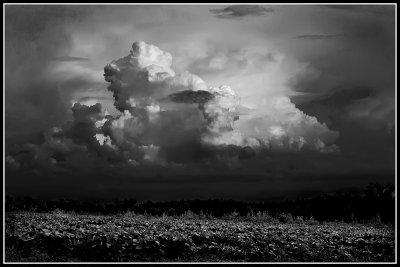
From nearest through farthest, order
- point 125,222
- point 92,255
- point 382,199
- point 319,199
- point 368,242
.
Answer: point 92,255, point 368,242, point 125,222, point 382,199, point 319,199

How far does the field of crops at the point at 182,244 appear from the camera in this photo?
1777 cm

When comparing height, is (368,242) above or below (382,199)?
below

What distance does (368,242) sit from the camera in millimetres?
19828

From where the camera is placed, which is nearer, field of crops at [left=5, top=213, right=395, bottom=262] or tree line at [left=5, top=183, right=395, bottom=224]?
field of crops at [left=5, top=213, right=395, bottom=262]

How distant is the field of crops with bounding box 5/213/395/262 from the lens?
58.3 ft

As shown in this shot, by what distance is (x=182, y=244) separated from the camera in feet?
60.0

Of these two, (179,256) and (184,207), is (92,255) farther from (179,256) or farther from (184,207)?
(184,207)

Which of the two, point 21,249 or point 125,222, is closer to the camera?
point 21,249

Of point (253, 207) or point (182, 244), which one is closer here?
point (182, 244)

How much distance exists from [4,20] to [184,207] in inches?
493

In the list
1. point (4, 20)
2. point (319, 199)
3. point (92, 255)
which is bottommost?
point (92, 255)

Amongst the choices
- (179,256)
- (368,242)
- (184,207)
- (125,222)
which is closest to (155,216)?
(184,207)

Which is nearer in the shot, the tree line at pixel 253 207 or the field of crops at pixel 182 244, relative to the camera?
the field of crops at pixel 182 244

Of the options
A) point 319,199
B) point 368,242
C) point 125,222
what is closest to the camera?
point 368,242
